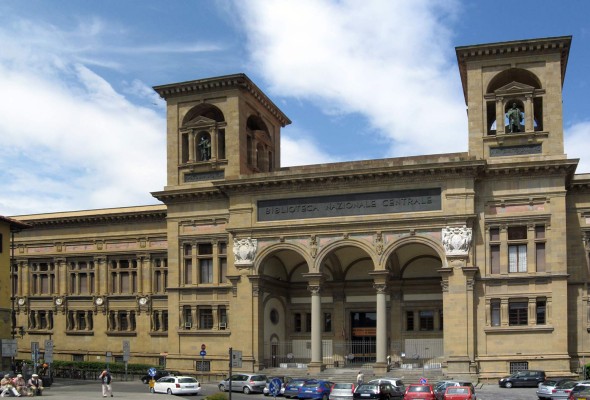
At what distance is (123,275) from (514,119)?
110ft

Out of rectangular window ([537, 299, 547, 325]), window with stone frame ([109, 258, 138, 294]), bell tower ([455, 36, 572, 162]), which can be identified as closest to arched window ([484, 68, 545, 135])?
bell tower ([455, 36, 572, 162])

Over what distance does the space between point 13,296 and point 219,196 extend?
23488mm

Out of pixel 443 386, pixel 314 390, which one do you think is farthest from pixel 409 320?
pixel 314 390

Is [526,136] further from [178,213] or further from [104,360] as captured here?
[104,360]

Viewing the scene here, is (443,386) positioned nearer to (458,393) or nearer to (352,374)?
(458,393)

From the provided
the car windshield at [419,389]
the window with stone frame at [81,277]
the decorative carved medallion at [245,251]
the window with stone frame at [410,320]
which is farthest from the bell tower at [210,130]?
the car windshield at [419,389]

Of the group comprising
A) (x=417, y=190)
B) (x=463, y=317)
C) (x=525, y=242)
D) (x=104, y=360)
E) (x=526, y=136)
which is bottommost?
(x=104, y=360)

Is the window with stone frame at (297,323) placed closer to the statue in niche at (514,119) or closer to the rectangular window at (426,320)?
the rectangular window at (426,320)

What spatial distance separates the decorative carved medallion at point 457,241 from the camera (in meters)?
52.3

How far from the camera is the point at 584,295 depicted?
53.8 metres

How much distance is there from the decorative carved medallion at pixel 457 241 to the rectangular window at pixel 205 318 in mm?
17836

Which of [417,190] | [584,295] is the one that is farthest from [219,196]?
[584,295]

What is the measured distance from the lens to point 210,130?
201 feet

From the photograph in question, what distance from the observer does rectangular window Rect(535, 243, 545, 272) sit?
5216 centimetres
